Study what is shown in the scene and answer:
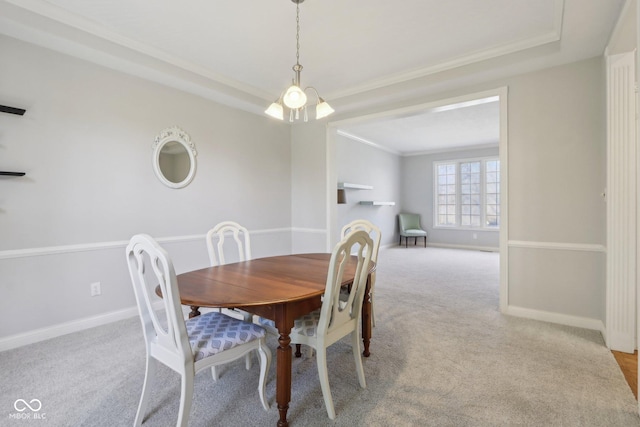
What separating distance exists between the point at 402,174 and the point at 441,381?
22.9 ft

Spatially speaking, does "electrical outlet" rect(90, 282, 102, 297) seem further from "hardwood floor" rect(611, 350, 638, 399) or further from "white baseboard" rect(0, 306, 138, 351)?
"hardwood floor" rect(611, 350, 638, 399)

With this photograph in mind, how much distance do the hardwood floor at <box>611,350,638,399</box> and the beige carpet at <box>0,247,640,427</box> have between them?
0.16 ft

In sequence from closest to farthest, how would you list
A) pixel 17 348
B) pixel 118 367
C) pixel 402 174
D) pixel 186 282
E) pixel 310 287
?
pixel 310 287
pixel 186 282
pixel 118 367
pixel 17 348
pixel 402 174

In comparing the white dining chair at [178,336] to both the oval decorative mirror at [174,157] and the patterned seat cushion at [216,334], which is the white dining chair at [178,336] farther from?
the oval decorative mirror at [174,157]

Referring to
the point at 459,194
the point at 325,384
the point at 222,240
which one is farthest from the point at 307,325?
the point at 459,194

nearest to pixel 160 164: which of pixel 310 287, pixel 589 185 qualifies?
pixel 310 287

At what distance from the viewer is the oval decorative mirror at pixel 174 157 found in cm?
312

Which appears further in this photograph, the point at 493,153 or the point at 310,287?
the point at 493,153

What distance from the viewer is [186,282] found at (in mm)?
1727

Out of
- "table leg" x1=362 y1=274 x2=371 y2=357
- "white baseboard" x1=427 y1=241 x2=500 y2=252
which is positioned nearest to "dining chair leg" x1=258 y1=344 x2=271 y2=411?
"table leg" x1=362 y1=274 x2=371 y2=357

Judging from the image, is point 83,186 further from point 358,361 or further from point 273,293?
point 358,361

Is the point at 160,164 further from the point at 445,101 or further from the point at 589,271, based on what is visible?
the point at 589,271

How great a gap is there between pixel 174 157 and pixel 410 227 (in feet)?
20.4

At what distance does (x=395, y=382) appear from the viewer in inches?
72.9
